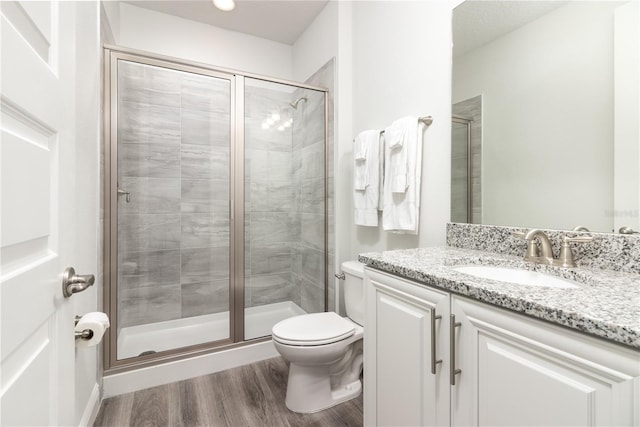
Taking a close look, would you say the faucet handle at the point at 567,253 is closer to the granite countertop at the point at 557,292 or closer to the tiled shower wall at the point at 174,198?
the granite countertop at the point at 557,292

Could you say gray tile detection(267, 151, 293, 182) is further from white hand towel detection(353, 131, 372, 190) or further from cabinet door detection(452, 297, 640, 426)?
cabinet door detection(452, 297, 640, 426)

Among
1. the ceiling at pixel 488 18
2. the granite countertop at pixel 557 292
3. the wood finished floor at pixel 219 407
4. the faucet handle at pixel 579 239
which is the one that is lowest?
the wood finished floor at pixel 219 407

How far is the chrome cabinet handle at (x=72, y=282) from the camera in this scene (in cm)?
65

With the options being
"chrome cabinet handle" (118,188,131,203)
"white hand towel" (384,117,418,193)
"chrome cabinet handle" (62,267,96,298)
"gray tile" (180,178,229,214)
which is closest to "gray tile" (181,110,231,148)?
"gray tile" (180,178,229,214)

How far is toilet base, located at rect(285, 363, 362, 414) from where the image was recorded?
1.60 metres

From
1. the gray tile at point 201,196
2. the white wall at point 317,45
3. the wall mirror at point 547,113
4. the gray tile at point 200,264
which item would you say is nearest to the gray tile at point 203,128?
the gray tile at point 201,196

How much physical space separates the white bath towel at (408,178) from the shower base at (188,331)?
1309 mm

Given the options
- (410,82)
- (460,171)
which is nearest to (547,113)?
(460,171)

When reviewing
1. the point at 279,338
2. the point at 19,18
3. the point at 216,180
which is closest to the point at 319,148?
the point at 216,180

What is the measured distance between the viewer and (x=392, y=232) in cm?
183

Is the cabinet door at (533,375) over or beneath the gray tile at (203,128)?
beneath

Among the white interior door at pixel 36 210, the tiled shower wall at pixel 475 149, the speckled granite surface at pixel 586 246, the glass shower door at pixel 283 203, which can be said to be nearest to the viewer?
the white interior door at pixel 36 210

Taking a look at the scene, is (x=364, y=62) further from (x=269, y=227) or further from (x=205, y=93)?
(x=269, y=227)

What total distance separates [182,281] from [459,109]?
2.22 meters
